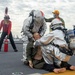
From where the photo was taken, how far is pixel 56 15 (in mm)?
8898

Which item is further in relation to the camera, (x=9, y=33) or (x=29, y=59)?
(x=9, y=33)

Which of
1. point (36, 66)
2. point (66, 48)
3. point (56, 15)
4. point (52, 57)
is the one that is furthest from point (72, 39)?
point (56, 15)

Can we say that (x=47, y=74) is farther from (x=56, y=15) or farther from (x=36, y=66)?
(x=56, y=15)

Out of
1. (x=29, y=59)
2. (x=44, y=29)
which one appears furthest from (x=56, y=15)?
(x=29, y=59)

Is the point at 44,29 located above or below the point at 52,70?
above

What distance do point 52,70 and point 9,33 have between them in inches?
226

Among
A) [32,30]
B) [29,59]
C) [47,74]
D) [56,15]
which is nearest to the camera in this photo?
[47,74]

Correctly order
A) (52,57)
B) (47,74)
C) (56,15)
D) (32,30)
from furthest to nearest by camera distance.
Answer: (56,15) < (32,30) < (52,57) < (47,74)

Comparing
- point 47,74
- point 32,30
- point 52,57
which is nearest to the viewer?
point 47,74

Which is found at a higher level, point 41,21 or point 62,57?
point 41,21

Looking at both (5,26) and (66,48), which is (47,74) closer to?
(66,48)

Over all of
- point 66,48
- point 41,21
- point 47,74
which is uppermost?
point 41,21

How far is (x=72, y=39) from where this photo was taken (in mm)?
5594

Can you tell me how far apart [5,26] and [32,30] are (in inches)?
187
